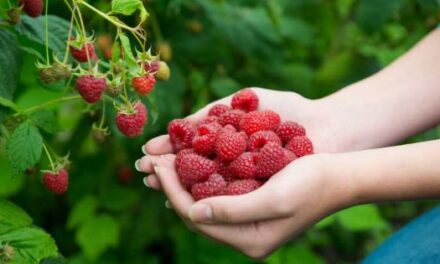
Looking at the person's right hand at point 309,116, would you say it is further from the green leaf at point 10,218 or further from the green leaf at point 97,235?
the green leaf at point 97,235

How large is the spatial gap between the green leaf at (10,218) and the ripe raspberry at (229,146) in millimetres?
407

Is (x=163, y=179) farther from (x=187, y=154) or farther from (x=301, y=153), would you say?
(x=301, y=153)

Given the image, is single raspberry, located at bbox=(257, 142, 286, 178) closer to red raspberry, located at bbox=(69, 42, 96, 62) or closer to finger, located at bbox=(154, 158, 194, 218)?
finger, located at bbox=(154, 158, 194, 218)

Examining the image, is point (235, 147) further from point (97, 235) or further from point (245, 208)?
point (97, 235)

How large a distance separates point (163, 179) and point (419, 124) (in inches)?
26.7

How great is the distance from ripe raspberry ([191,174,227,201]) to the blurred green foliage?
17.5 inches

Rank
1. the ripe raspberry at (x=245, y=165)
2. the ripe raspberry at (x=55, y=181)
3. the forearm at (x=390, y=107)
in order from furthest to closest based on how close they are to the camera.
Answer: the forearm at (x=390, y=107) → the ripe raspberry at (x=245, y=165) → the ripe raspberry at (x=55, y=181)

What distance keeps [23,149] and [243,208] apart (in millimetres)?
384

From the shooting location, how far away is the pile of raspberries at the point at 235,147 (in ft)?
3.85

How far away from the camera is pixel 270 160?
117cm

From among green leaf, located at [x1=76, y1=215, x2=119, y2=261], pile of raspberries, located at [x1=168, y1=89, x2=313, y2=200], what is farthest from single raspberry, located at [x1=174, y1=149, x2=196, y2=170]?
green leaf, located at [x1=76, y1=215, x2=119, y2=261]

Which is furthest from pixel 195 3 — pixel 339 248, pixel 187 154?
pixel 339 248

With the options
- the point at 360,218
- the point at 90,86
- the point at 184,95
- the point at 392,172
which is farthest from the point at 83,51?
the point at 360,218

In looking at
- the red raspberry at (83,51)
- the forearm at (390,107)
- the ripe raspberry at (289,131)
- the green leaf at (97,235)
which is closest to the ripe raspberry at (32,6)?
the red raspberry at (83,51)
